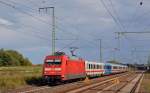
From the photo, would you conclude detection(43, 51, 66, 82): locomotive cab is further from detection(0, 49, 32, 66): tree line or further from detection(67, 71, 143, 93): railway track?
detection(0, 49, 32, 66): tree line

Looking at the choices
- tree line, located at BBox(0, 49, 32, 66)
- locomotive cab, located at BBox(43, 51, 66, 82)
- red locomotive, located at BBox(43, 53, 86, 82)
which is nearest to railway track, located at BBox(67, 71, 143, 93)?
red locomotive, located at BBox(43, 53, 86, 82)

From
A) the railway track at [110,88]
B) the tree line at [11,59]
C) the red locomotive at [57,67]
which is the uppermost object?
the tree line at [11,59]

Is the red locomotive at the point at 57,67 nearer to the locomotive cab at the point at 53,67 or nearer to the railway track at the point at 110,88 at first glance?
the locomotive cab at the point at 53,67

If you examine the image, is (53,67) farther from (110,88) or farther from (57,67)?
(110,88)

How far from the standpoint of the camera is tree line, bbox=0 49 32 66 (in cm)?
11643

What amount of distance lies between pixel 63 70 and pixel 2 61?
253ft

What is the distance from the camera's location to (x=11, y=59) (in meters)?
116

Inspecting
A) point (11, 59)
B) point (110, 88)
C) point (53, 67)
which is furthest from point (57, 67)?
point (11, 59)

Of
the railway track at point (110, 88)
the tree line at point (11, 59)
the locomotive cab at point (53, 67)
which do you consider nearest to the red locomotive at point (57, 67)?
the locomotive cab at point (53, 67)

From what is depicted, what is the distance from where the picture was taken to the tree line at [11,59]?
116 meters

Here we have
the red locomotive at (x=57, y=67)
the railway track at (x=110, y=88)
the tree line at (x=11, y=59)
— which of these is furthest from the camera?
the tree line at (x=11, y=59)

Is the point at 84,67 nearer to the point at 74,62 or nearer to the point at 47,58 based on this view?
the point at 74,62

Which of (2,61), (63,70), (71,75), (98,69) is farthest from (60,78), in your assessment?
(2,61)

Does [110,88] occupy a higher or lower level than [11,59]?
lower
